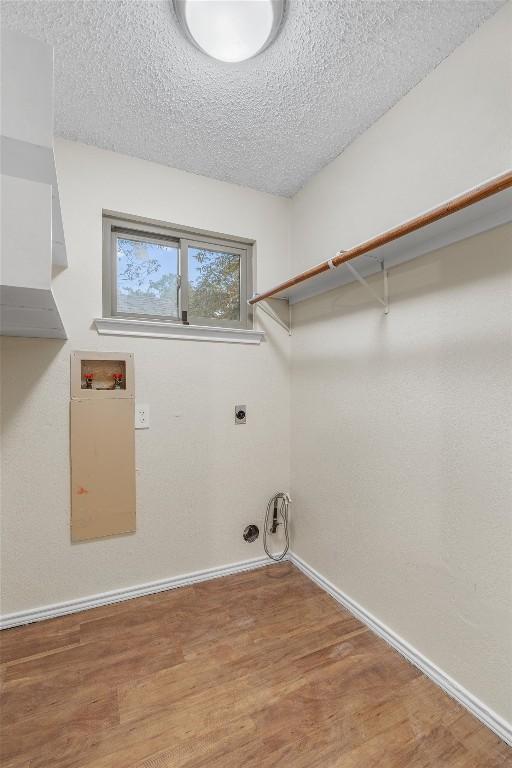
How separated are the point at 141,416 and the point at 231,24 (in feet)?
5.81

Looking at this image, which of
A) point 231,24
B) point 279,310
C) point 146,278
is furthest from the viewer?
point 279,310

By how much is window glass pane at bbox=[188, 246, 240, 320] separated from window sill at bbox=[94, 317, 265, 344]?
16cm

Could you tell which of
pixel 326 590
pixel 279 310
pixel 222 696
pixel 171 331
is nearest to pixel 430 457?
pixel 326 590

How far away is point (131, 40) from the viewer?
1.40 m

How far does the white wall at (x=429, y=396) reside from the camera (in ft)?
4.24

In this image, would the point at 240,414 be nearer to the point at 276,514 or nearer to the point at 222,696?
the point at 276,514

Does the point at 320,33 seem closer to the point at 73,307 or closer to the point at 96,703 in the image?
the point at 73,307

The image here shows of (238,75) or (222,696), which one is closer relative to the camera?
(222,696)

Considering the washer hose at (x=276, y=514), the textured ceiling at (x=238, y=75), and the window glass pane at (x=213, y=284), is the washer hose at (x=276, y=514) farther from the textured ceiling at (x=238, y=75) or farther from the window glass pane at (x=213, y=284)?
the textured ceiling at (x=238, y=75)

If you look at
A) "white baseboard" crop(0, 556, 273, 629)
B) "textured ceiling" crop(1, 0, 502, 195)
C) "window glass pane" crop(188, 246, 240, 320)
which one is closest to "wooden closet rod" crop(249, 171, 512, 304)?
"textured ceiling" crop(1, 0, 502, 195)

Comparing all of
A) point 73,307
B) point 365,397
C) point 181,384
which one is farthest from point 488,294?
point 73,307

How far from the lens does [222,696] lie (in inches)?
54.7

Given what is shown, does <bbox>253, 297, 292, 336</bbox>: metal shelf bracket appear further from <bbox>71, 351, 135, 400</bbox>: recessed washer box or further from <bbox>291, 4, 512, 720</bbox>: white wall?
<bbox>71, 351, 135, 400</bbox>: recessed washer box

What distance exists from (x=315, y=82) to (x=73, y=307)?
1595mm
